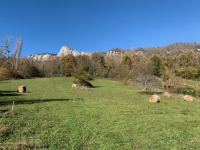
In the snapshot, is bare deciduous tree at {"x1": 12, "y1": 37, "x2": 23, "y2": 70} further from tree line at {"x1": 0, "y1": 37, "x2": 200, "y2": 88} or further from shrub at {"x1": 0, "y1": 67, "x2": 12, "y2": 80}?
shrub at {"x1": 0, "y1": 67, "x2": 12, "y2": 80}

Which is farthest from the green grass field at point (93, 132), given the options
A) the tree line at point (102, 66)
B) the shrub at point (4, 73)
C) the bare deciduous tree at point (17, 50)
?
the bare deciduous tree at point (17, 50)

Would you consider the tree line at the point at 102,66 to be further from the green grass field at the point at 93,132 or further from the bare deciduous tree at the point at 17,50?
the green grass field at the point at 93,132

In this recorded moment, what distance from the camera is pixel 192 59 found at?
8206cm

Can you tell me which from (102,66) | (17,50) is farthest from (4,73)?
(102,66)

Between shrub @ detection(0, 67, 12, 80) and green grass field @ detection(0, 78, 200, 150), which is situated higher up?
shrub @ detection(0, 67, 12, 80)

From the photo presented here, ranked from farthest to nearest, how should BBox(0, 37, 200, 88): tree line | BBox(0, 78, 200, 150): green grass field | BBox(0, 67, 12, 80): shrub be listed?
BBox(0, 37, 200, 88): tree line, BBox(0, 67, 12, 80): shrub, BBox(0, 78, 200, 150): green grass field

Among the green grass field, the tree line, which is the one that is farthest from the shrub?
the green grass field

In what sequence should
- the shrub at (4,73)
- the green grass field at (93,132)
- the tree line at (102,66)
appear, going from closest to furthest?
1. the green grass field at (93,132)
2. the shrub at (4,73)
3. the tree line at (102,66)

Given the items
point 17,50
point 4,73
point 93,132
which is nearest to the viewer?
point 93,132

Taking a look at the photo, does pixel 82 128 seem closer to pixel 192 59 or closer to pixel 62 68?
pixel 62 68

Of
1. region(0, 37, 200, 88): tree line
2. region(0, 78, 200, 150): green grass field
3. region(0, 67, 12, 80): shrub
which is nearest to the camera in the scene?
region(0, 78, 200, 150): green grass field

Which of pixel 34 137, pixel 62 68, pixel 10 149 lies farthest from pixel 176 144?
pixel 62 68

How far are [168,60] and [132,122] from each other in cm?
7762

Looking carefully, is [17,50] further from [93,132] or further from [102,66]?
[93,132]
